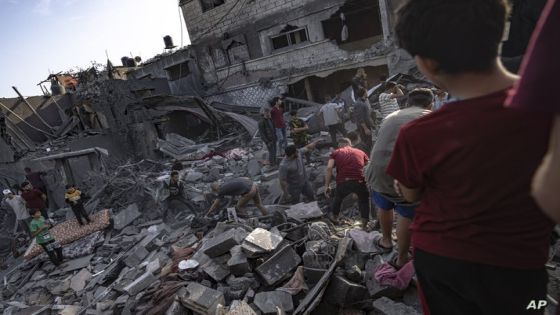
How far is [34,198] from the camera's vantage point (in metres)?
9.04

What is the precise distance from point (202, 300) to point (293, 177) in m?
3.18

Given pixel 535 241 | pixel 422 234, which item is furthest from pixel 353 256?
pixel 535 241

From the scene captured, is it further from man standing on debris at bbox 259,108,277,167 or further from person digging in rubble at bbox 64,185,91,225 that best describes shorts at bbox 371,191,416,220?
person digging in rubble at bbox 64,185,91,225

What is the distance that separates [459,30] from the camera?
3.51 ft

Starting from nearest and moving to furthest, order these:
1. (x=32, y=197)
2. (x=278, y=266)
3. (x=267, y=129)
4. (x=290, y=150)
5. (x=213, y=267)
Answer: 1. (x=278, y=266)
2. (x=213, y=267)
3. (x=290, y=150)
4. (x=267, y=129)
5. (x=32, y=197)

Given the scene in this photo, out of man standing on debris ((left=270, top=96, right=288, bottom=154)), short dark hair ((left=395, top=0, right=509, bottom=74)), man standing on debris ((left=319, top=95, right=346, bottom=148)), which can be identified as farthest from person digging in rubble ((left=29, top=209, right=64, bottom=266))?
short dark hair ((left=395, top=0, right=509, bottom=74))

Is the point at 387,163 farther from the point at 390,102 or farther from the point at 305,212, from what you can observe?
the point at 390,102

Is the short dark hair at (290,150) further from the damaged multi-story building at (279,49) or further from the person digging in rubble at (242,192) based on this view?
the damaged multi-story building at (279,49)

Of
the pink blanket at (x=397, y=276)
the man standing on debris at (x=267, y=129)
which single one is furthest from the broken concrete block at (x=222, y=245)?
the man standing on debris at (x=267, y=129)

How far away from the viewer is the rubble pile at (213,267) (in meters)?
3.28

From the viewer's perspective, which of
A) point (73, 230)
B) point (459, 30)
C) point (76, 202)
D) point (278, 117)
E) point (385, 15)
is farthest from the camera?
point (385, 15)

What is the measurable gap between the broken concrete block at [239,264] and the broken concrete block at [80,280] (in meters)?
4.13

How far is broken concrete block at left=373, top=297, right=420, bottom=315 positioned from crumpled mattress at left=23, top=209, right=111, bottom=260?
7755 millimetres

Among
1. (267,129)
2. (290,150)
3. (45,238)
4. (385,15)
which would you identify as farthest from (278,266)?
(385,15)
